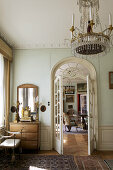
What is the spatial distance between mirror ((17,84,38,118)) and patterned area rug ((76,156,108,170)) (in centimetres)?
205

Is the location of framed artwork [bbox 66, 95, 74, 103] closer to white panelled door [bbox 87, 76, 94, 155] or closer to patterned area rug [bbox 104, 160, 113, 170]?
white panelled door [bbox 87, 76, 94, 155]

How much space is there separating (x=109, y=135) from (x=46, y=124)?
6.74 ft

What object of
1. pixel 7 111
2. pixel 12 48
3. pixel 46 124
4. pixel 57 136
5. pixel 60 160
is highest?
pixel 12 48

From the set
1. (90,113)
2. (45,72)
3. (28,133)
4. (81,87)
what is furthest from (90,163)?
(81,87)

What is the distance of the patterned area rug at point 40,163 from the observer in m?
3.72

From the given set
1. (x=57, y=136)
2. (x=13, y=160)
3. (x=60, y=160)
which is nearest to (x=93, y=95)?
(x=57, y=136)

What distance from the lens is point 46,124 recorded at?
5.19 meters

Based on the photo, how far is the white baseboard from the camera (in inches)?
199

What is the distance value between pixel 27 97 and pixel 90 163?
107 inches

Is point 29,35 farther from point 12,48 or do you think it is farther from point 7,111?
point 7,111

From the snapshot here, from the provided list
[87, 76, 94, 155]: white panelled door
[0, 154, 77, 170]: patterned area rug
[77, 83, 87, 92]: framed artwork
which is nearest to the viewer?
[0, 154, 77, 170]: patterned area rug

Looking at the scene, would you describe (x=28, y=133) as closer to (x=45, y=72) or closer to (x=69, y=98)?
(x=45, y=72)

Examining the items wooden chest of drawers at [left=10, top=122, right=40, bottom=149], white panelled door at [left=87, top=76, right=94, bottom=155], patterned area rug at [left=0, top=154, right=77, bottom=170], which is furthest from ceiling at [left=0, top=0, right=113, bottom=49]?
→ patterned area rug at [left=0, top=154, right=77, bottom=170]

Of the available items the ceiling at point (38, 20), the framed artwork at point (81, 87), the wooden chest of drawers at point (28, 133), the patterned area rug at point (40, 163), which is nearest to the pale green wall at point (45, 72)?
the ceiling at point (38, 20)
